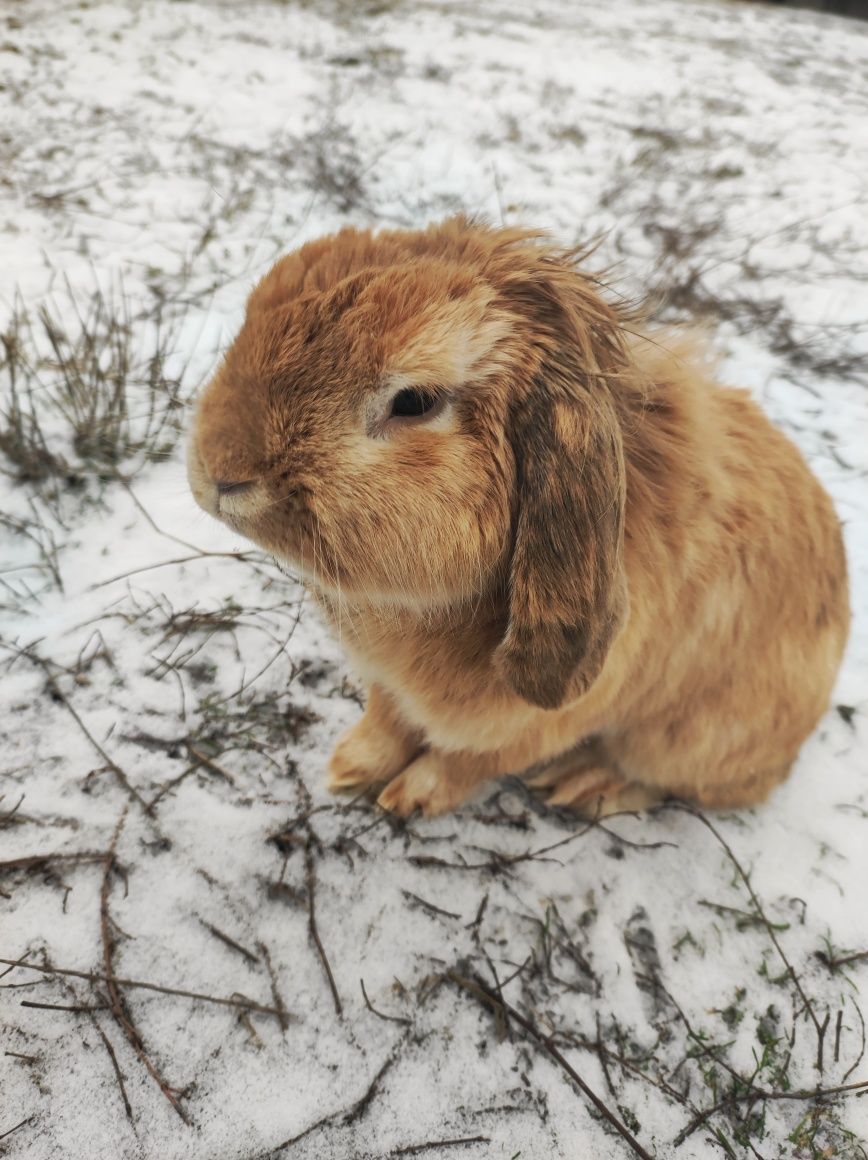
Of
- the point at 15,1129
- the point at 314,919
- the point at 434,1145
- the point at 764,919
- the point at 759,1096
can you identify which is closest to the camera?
the point at 15,1129

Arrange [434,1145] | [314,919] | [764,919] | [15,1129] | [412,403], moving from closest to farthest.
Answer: [412,403] → [15,1129] → [434,1145] → [314,919] → [764,919]

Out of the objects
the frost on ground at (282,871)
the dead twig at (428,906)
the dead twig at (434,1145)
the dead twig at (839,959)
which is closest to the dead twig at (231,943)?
the frost on ground at (282,871)

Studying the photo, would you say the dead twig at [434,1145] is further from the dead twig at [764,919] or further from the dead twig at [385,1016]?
the dead twig at [764,919]

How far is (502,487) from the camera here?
1255 millimetres

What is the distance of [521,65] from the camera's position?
6.02 m

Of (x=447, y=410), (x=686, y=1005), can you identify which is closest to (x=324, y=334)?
(x=447, y=410)

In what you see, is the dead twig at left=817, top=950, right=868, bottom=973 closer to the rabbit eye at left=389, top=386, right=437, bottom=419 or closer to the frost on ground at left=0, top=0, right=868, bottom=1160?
the frost on ground at left=0, top=0, right=868, bottom=1160

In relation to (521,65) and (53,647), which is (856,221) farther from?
(53,647)

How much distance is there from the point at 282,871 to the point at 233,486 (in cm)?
125

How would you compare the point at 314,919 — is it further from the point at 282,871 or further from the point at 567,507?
the point at 567,507

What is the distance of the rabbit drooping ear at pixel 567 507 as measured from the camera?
1214 mm

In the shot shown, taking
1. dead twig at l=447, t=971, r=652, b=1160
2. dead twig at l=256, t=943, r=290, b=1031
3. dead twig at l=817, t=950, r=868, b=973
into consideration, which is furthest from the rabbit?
dead twig at l=817, t=950, r=868, b=973

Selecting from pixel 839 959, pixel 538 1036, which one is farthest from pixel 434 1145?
pixel 839 959

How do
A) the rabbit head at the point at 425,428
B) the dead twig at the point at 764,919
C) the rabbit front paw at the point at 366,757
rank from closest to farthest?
the rabbit head at the point at 425,428, the dead twig at the point at 764,919, the rabbit front paw at the point at 366,757
